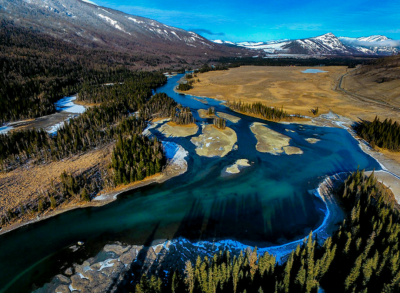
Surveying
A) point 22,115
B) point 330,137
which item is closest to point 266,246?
point 330,137

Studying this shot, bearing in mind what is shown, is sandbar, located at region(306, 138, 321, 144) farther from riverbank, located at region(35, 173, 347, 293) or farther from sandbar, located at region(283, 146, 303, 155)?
riverbank, located at region(35, 173, 347, 293)

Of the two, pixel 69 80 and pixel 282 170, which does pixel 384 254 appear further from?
pixel 69 80

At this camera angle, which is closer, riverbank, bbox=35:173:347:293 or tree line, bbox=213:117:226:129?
riverbank, bbox=35:173:347:293

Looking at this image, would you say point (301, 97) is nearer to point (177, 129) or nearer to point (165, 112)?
point (165, 112)

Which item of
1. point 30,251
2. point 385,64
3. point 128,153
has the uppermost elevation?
point 385,64

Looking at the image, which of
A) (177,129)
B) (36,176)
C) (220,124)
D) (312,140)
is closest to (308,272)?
(36,176)

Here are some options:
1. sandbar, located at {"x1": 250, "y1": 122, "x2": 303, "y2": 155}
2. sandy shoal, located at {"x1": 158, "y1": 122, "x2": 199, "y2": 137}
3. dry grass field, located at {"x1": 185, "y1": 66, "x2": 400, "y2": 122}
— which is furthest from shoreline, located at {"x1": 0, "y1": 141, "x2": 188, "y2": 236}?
dry grass field, located at {"x1": 185, "y1": 66, "x2": 400, "y2": 122}

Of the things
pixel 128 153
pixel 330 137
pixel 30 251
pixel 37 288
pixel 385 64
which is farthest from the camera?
pixel 385 64
